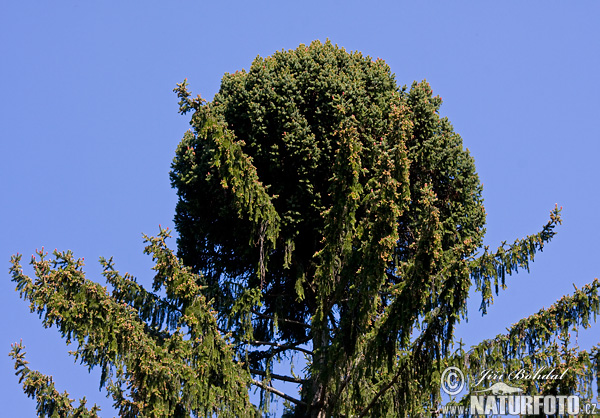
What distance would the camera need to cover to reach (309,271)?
961 inches

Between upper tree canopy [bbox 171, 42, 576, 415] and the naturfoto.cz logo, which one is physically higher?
upper tree canopy [bbox 171, 42, 576, 415]

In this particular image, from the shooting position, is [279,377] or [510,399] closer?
[510,399]

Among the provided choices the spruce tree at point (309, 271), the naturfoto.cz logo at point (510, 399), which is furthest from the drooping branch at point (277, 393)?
the naturfoto.cz logo at point (510, 399)

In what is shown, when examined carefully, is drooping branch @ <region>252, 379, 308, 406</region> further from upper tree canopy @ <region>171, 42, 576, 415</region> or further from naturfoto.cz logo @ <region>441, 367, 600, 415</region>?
naturfoto.cz logo @ <region>441, 367, 600, 415</region>

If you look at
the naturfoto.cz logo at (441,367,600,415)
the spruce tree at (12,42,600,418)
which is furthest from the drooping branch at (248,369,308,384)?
the naturfoto.cz logo at (441,367,600,415)

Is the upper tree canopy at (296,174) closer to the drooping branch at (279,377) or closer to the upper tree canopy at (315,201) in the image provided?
the upper tree canopy at (315,201)

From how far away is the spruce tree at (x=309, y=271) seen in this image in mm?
18125

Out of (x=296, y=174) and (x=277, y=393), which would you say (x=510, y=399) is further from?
(x=296, y=174)

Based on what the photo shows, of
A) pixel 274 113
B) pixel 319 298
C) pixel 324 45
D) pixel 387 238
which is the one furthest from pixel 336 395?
pixel 324 45

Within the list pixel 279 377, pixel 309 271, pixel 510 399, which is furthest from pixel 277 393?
pixel 510 399

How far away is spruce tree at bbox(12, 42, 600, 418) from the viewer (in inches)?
714

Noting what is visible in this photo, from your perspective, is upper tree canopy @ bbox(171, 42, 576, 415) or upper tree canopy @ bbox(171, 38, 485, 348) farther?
upper tree canopy @ bbox(171, 38, 485, 348)

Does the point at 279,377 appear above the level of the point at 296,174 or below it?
below

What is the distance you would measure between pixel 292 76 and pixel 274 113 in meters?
1.18
